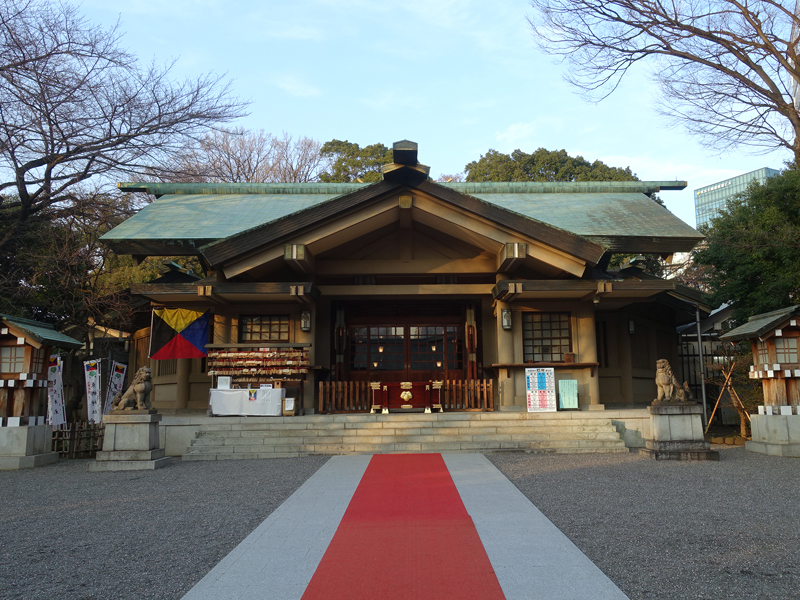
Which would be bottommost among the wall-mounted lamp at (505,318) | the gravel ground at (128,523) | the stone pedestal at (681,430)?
the gravel ground at (128,523)

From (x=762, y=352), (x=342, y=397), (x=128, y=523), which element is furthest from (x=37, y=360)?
(x=762, y=352)

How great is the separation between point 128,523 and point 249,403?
618 centimetres

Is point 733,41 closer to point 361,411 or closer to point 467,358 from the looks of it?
point 467,358

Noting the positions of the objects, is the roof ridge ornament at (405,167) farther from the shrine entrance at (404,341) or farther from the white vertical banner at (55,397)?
the white vertical banner at (55,397)

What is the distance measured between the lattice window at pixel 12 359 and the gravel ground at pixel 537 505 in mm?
1984

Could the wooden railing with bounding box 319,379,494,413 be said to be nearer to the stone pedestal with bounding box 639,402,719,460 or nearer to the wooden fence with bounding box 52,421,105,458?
the stone pedestal with bounding box 639,402,719,460

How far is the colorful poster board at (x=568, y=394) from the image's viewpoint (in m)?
12.6

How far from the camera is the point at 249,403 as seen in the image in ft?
39.6

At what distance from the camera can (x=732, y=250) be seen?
44.9ft

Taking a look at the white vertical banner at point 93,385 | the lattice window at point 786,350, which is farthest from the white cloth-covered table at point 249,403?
the lattice window at point 786,350

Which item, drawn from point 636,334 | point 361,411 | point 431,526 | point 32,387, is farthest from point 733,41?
point 32,387

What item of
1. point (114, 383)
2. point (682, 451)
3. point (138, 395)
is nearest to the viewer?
point (682, 451)

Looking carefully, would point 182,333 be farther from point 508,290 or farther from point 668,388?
point 668,388

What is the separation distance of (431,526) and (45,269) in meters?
13.3
